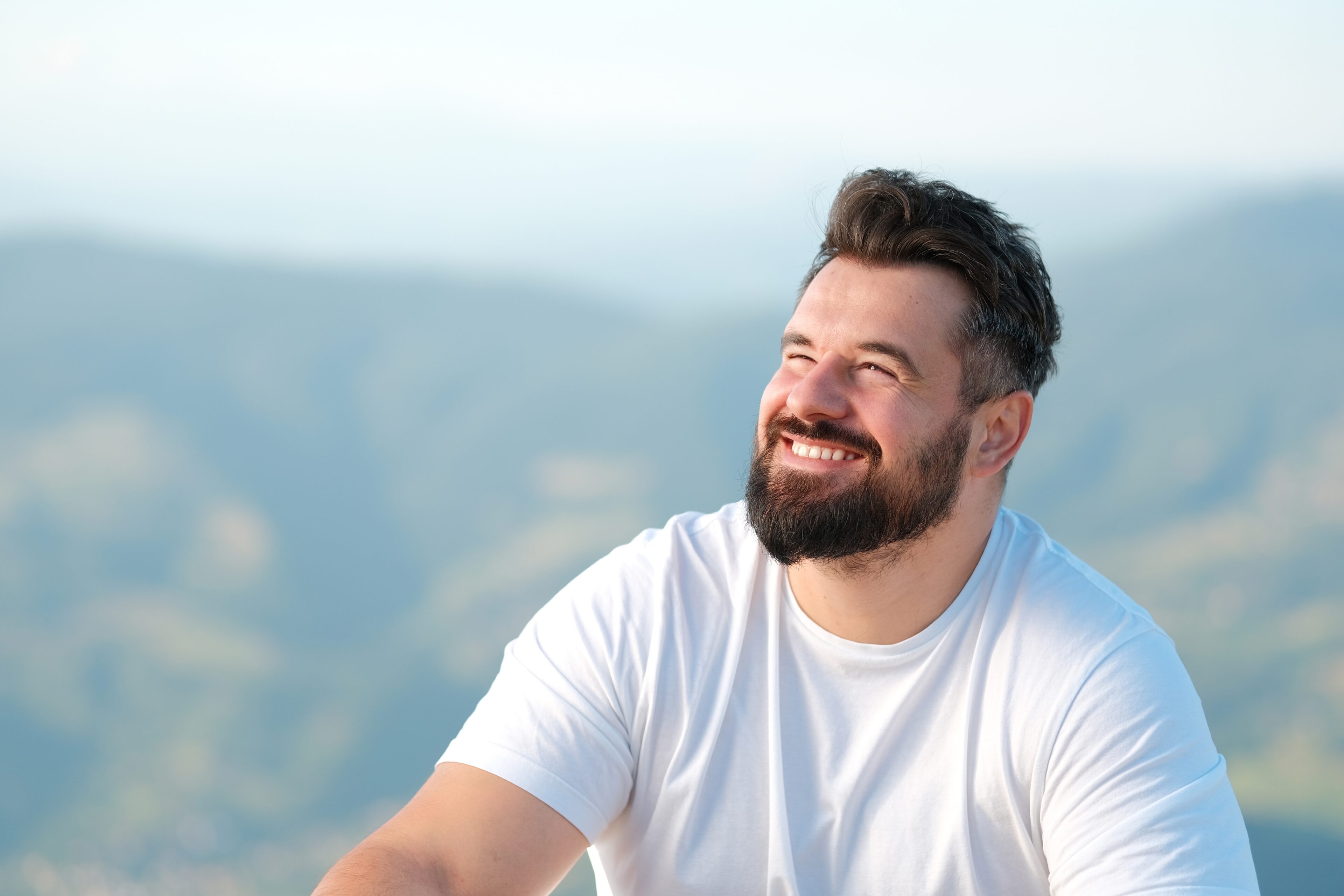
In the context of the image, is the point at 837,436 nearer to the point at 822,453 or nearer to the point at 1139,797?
the point at 822,453

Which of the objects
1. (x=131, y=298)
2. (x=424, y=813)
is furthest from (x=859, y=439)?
(x=131, y=298)

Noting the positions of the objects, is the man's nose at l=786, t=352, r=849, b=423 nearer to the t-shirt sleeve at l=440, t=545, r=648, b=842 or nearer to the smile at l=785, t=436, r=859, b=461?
the smile at l=785, t=436, r=859, b=461

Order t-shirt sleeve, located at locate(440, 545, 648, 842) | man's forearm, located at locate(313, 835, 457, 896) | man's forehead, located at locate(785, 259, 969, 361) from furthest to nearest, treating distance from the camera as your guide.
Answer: man's forehead, located at locate(785, 259, 969, 361) < t-shirt sleeve, located at locate(440, 545, 648, 842) < man's forearm, located at locate(313, 835, 457, 896)

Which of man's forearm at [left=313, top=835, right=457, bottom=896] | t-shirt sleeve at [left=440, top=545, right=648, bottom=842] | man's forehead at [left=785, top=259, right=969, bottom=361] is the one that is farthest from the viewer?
man's forehead at [left=785, top=259, right=969, bottom=361]

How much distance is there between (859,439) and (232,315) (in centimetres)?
305

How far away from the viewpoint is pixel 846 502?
1.38m

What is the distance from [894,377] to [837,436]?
0.10 m

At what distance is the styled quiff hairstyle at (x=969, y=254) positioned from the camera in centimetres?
144

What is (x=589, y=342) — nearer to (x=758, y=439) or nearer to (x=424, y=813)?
(x=758, y=439)

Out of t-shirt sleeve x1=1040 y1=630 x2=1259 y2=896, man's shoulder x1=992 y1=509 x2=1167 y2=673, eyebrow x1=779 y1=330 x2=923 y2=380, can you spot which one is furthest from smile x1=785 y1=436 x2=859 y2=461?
t-shirt sleeve x1=1040 y1=630 x2=1259 y2=896

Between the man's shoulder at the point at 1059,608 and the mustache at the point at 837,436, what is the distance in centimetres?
24

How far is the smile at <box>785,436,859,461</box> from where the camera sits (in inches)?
55.1

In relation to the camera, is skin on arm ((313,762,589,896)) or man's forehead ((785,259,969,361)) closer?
skin on arm ((313,762,589,896))

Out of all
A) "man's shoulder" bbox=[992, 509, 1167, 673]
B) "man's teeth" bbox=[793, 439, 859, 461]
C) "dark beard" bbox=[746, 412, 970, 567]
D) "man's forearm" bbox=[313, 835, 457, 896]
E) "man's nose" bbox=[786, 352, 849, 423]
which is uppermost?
"man's nose" bbox=[786, 352, 849, 423]
